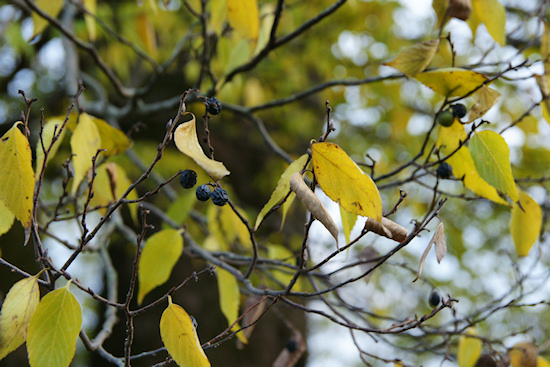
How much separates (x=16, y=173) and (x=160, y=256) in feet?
1.86

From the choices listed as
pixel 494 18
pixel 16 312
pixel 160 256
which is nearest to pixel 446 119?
pixel 494 18

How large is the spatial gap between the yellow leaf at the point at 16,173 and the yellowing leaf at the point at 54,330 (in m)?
0.16

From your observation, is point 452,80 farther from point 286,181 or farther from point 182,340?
point 182,340

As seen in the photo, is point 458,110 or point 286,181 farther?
point 458,110

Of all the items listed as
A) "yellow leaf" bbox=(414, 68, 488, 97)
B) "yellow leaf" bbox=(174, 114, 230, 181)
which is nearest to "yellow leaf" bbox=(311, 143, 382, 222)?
"yellow leaf" bbox=(174, 114, 230, 181)

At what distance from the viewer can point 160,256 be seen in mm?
1266

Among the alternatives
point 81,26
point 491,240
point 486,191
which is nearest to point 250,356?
point 486,191

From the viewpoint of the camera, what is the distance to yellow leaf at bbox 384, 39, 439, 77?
977mm

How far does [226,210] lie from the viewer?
64.1 inches

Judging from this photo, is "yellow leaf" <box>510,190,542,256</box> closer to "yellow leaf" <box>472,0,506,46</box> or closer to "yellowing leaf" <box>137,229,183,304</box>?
"yellow leaf" <box>472,0,506,46</box>

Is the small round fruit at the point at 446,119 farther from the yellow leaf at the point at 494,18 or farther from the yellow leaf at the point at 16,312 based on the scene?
→ the yellow leaf at the point at 16,312

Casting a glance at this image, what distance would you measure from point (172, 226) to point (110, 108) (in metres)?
0.76

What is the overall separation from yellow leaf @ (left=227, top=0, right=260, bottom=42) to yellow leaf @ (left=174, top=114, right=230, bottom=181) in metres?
0.55

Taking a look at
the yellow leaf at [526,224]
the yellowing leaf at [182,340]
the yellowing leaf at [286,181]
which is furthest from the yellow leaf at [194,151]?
the yellow leaf at [526,224]
